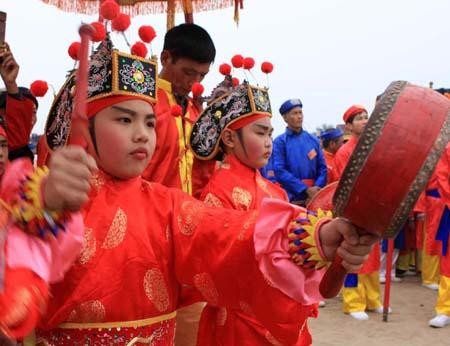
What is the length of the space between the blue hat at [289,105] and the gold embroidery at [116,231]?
559 cm

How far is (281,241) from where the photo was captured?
1859 mm

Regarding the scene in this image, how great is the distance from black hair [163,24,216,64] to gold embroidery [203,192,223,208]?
864mm

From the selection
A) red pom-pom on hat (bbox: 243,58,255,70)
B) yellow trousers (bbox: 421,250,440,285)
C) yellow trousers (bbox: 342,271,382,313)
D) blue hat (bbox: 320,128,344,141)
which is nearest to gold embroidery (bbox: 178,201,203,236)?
red pom-pom on hat (bbox: 243,58,255,70)

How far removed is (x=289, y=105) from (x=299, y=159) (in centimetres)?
71

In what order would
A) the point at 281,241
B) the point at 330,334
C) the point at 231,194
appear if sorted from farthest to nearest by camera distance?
1. the point at 330,334
2. the point at 231,194
3. the point at 281,241

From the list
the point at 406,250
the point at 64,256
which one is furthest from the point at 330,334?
the point at 64,256

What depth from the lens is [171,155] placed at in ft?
11.2

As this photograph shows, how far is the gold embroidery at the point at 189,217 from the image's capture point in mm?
2127

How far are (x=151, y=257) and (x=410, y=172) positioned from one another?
1035 mm

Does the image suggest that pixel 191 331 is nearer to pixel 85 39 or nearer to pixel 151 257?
pixel 151 257

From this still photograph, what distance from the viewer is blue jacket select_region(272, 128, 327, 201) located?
7305 millimetres

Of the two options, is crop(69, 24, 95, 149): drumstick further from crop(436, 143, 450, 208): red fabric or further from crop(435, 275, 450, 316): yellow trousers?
crop(435, 275, 450, 316): yellow trousers

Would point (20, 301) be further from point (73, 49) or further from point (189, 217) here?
point (73, 49)

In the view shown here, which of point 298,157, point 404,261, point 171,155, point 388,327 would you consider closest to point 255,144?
point 171,155
